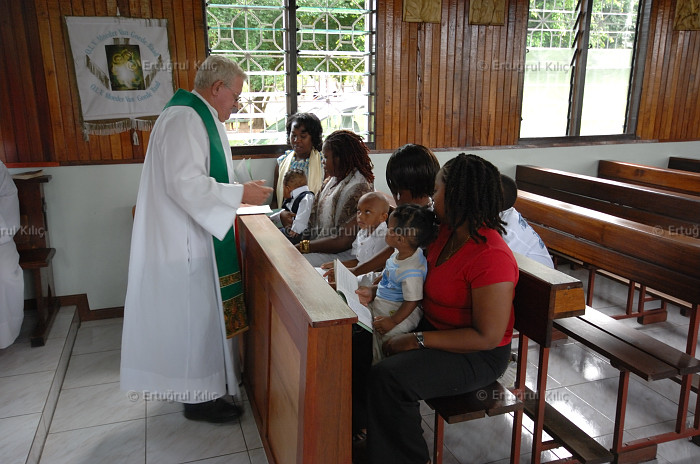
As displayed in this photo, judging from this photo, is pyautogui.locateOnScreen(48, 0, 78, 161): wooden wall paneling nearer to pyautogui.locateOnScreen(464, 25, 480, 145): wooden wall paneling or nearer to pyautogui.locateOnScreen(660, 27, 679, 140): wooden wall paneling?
pyautogui.locateOnScreen(464, 25, 480, 145): wooden wall paneling

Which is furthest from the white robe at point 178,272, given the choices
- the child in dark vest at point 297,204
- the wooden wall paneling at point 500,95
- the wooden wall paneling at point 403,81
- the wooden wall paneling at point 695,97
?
the wooden wall paneling at point 695,97

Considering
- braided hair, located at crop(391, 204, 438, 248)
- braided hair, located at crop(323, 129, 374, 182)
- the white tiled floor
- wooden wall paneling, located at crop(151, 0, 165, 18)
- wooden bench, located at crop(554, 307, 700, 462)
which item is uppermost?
wooden wall paneling, located at crop(151, 0, 165, 18)

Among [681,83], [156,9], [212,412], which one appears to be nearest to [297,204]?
[212,412]

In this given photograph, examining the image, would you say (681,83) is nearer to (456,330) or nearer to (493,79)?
(493,79)

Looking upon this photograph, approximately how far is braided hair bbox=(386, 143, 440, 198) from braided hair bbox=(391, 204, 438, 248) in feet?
1.02

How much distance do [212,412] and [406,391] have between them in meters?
1.33

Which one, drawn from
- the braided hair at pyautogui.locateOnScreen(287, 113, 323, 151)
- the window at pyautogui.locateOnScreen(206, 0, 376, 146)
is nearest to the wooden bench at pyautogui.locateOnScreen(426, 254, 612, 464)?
the braided hair at pyautogui.locateOnScreen(287, 113, 323, 151)

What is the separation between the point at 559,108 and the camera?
5324 millimetres

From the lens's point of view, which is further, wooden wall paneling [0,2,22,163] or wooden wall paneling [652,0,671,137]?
wooden wall paneling [652,0,671,137]

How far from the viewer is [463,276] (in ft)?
6.41

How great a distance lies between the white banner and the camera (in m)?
3.86

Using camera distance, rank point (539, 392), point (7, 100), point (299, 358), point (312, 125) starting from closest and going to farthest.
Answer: point (299, 358)
point (539, 392)
point (7, 100)
point (312, 125)

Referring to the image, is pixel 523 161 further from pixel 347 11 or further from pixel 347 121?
pixel 347 11

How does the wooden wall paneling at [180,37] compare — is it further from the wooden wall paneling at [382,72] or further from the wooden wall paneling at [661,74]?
the wooden wall paneling at [661,74]
